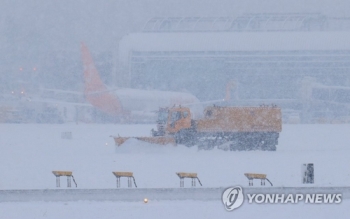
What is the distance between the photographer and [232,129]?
896 inches

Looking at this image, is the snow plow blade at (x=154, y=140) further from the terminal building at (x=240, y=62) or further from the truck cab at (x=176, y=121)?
the terminal building at (x=240, y=62)

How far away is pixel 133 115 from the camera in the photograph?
5225 cm

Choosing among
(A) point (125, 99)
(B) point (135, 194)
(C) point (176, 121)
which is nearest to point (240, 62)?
(A) point (125, 99)

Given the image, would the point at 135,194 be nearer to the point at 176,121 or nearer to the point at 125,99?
the point at 176,121

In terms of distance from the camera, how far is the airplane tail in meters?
50.8

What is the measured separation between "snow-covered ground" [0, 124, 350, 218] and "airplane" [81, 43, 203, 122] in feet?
77.6

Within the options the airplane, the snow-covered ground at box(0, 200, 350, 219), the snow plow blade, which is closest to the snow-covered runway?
the snow-covered ground at box(0, 200, 350, 219)

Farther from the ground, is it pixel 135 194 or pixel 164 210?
pixel 135 194

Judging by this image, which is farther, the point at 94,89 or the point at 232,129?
the point at 94,89

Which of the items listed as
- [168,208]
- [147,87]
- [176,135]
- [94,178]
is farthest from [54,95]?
[168,208]

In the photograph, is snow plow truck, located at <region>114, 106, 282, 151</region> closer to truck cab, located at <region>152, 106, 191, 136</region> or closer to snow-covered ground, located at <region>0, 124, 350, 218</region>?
truck cab, located at <region>152, 106, 191, 136</region>

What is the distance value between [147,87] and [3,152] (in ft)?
119

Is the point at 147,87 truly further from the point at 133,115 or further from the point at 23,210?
the point at 23,210

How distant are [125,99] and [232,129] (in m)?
30.2
